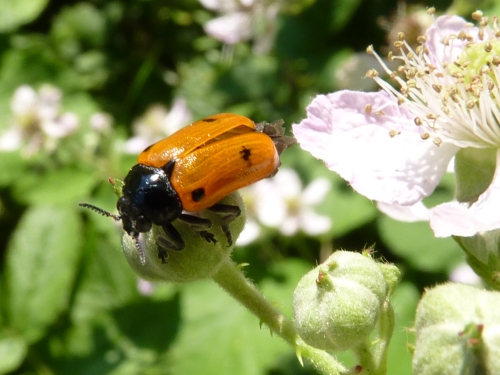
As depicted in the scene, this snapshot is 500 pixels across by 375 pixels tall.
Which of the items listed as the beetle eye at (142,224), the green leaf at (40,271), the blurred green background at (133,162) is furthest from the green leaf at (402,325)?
the green leaf at (40,271)

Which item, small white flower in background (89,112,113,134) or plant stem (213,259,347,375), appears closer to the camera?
plant stem (213,259,347,375)

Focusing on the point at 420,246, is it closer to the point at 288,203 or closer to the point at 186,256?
the point at 288,203

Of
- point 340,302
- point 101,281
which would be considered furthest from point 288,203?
point 340,302

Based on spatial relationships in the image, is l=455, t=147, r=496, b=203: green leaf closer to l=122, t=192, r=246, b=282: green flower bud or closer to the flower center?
the flower center

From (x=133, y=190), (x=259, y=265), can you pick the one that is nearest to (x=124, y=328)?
(x=259, y=265)

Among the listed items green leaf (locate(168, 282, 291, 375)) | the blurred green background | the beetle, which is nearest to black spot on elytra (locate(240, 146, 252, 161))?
the beetle

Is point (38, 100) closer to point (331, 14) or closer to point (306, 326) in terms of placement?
point (331, 14)
